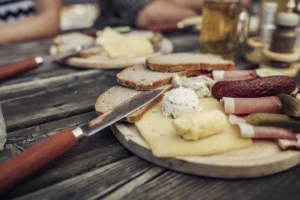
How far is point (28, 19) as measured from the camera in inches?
99.7

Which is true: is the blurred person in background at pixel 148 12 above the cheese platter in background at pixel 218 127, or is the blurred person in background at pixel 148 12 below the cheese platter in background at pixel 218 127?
above

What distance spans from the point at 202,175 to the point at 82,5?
5495mm

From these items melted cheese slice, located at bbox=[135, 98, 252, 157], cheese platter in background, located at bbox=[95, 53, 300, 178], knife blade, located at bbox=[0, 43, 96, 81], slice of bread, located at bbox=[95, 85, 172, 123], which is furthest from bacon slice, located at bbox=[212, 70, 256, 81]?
knife blade, located at bbox=[0, 43, 96, 81]

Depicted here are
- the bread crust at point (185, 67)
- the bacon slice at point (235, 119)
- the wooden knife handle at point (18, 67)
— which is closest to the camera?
the bacon slice at point (235, 119)

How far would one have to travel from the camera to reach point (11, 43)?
2.23 m

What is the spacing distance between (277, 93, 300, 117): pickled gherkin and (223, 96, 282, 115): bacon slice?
1cm

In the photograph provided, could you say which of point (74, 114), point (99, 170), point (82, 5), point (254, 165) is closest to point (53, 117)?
point (74, 114)

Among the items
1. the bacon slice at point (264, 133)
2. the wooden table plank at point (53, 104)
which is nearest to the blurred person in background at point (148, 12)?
the wooden table plank at point (53, 104)

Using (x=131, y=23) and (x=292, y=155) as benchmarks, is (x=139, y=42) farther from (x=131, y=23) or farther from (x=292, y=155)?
(x=292, y=155)

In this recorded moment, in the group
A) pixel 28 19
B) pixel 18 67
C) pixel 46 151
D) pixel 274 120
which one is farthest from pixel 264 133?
pixel 28 19

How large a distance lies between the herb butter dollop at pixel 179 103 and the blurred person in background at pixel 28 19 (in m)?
1.64

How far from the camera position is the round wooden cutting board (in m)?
0.87

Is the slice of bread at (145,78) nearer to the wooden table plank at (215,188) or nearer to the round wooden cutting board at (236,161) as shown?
A: the round wooden cutting board at (236,161)

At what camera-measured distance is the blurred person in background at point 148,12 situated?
110 inches
